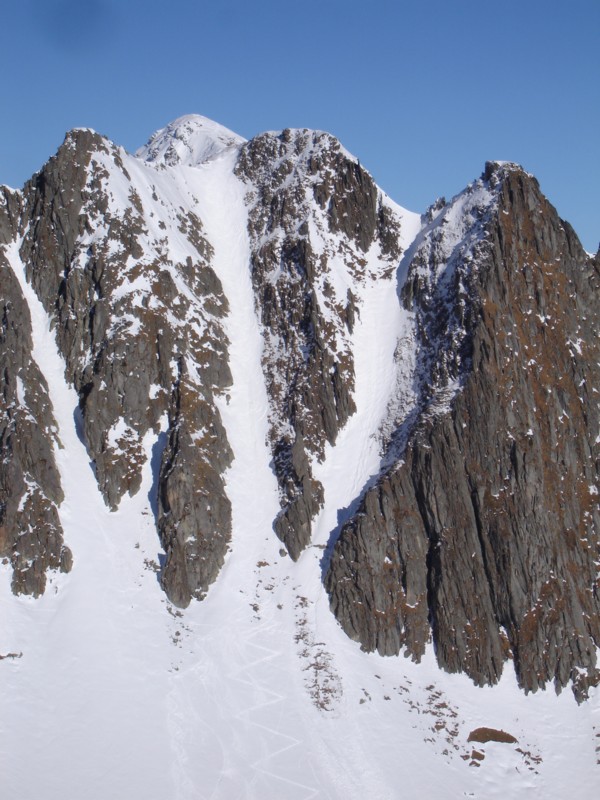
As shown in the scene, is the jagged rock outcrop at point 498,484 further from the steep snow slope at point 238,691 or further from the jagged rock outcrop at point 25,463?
the jagged rock outcrop at point 25,463

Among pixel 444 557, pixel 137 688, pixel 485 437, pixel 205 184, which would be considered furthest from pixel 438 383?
pixel 205 184

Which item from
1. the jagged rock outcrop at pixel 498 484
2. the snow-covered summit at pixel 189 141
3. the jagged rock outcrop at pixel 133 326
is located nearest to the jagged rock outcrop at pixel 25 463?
the jagged rock outcrop at pixel 133 326

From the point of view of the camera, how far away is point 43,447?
4788 cm

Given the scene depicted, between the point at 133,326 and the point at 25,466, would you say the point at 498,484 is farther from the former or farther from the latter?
the point at 25,466

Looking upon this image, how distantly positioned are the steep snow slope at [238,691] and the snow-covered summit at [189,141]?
51498mm

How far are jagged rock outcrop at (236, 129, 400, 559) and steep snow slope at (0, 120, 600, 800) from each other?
1.73 meters

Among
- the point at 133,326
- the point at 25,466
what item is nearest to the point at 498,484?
the point at 133,326

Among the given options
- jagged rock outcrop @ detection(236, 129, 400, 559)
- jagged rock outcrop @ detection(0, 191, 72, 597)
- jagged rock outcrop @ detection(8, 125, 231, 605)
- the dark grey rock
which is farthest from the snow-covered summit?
the dark grey rock

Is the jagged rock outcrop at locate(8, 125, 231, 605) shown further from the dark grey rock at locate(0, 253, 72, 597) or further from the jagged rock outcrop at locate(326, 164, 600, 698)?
the jagged rock outcrop at locate(326, 164, 600, 698)

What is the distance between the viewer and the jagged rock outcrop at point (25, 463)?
4369cm

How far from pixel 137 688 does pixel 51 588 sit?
9.34m

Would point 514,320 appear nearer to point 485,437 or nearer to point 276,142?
point 485,437

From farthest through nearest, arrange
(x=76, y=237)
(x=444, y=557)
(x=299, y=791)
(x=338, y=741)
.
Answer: (x=76, y=237), (x=444, y=557), (x=338, y=741), (x=299, y=791)

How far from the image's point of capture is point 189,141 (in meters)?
104
